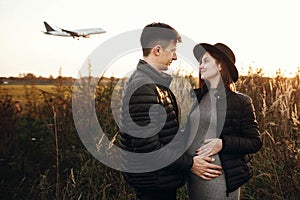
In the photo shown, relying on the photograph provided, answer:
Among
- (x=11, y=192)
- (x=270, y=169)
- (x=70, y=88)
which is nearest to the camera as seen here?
(x=270, y=169)

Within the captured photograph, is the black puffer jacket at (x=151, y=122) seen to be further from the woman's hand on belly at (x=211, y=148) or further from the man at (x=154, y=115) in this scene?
the woman's hand on belly at (x=211, y=148)

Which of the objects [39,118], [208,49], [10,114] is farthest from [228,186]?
[39,118]

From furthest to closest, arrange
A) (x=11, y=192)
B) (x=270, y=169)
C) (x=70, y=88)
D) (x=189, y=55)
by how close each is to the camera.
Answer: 1. (x=70, y=88)
2. (x=11, y=192)
3. (x=270, y=169)
4. (x=189, y=55)

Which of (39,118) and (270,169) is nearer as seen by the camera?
(270,169)

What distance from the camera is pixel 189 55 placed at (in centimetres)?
271

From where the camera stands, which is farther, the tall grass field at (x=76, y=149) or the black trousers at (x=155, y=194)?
the tall grass field at (x=76, y=149)

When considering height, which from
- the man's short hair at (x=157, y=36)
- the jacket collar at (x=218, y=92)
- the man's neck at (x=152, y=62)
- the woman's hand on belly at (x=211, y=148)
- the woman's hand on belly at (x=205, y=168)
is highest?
the man's short hair at (x=157, y=36)

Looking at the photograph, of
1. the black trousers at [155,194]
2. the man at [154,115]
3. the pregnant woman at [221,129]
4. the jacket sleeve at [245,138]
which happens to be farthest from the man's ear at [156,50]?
the black trousers at [155,194]

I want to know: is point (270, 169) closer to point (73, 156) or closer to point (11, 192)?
point (73, 156)

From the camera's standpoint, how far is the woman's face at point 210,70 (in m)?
2.33

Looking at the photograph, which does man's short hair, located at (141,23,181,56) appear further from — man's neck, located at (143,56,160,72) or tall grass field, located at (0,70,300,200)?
tall grass field, located at (0,70,300,200)

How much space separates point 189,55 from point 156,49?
0.55 m

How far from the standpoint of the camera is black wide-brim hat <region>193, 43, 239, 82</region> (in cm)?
231

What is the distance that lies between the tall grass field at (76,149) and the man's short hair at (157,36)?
127cm
